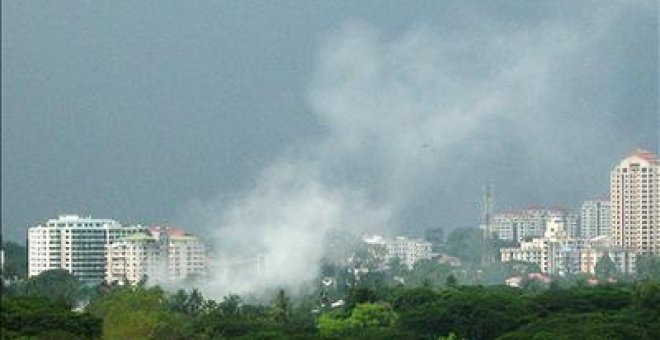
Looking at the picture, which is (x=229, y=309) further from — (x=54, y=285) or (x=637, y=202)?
(x=637, y=202)

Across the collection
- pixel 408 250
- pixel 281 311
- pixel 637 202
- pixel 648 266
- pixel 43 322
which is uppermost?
pixel 637 202

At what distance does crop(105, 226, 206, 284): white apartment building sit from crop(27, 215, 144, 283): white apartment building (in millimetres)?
760

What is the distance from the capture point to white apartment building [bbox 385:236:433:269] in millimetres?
62625

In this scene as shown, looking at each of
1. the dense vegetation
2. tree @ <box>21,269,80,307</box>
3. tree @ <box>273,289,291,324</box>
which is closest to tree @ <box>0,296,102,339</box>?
the dense vegetation

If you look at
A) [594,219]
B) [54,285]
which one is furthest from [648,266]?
[594,219]

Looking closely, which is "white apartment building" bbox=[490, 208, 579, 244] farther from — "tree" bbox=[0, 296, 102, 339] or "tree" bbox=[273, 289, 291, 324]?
"tree" bbox=[0, 296, 102, 339]

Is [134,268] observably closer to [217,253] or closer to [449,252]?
[217,253]

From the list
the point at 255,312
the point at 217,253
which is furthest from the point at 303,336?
the point at 217,253

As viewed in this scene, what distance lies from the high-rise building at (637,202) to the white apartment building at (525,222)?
394 inches

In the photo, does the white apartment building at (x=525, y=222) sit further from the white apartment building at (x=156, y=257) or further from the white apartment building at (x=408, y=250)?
the white apartment building at (x=156, y=257)

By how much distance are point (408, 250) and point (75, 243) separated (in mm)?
16573

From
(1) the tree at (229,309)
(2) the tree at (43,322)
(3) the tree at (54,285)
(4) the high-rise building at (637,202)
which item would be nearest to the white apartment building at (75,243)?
(3) the tree at (54,285)

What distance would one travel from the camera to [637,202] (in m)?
58.0

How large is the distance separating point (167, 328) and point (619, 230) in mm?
37669
